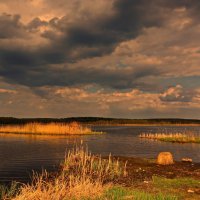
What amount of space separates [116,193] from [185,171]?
1186cm

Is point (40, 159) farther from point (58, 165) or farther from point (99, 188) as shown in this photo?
point (99, 188)

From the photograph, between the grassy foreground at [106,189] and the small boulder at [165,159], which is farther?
the small boulder at [165,159]

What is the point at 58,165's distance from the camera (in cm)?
3303

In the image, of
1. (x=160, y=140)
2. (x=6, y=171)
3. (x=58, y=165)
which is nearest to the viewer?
(x=6, y=171)

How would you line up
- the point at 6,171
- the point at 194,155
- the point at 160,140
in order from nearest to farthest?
the point at 6,171 < the point at 194,155 < the point at 160,140

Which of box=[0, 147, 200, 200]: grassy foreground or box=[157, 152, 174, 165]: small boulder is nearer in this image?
box=[0, 147, 200, 200]: grassy foreground

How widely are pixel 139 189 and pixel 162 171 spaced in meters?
8.28

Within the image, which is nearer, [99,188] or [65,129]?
[99,188]

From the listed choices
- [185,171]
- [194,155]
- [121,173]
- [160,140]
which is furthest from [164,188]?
[160,140]

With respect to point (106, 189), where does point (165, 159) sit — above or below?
above

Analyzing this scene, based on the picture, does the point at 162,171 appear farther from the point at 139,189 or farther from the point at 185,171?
the point at 139,189

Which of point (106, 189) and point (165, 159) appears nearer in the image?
point (106, 189)

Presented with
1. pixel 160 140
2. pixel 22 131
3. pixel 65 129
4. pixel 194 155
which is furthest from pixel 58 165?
pixel 22 131

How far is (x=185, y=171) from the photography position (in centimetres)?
2834
